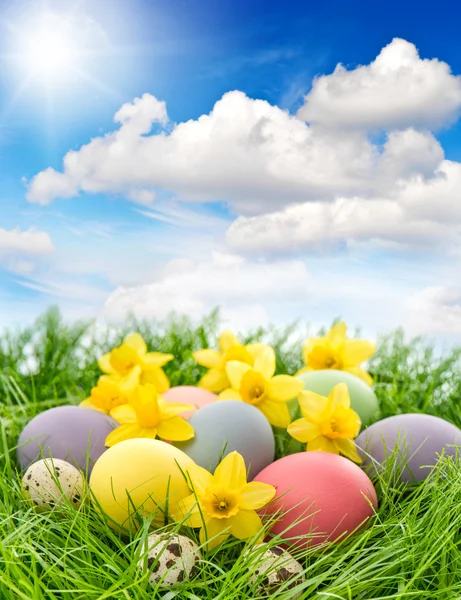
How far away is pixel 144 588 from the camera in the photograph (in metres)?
0.94

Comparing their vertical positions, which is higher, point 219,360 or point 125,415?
point 219,360

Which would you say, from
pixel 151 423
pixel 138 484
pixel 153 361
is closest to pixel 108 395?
pixel 153 361

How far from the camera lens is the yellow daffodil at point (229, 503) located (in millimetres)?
1086

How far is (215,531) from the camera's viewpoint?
3.59 feet

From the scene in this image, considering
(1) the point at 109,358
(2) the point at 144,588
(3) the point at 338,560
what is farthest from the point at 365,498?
(1) the point at 109,358

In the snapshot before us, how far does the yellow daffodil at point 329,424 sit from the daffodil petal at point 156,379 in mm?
521

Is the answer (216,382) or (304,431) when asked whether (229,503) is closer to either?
(304,431)

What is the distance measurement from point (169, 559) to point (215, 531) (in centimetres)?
12

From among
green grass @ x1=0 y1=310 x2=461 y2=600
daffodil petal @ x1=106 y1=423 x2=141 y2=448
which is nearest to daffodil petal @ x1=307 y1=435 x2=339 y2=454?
green grass @ x1=0 y1=310 x2=461 y2=600

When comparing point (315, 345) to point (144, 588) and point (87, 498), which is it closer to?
point (87, 498)

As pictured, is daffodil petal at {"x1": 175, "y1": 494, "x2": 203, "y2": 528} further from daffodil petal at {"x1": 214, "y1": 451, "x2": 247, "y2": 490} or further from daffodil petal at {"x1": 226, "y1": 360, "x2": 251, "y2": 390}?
daffodil petal at {"x1": 226, "y1": 360, "x2": 251, "y2": 390}

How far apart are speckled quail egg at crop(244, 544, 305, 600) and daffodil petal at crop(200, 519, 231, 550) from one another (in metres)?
0.07

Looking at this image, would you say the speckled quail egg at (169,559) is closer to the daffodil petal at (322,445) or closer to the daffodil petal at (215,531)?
the daffodil petal at (215,531)

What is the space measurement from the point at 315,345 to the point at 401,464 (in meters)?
0.57
